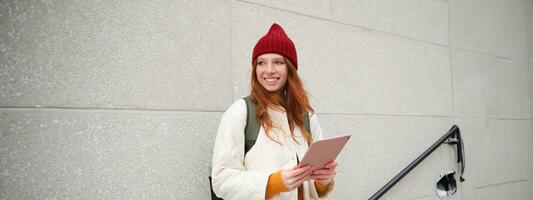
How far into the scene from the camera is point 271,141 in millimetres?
1517

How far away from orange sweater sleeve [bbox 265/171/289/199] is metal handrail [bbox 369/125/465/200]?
1369 mm

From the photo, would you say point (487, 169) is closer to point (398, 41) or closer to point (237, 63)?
point (398, 41)

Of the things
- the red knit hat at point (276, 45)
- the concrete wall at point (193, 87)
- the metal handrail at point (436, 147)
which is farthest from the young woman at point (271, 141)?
the metal handrail at point (436, 147)

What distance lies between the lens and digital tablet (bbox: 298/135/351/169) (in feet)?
4.20

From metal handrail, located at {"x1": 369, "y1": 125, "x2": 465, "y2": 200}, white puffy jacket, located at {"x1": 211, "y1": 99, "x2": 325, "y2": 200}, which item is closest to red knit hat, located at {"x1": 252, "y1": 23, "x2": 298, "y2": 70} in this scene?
white puffy jacket, located at {"x1": 211, "y1": 99, "x2": 325, "y2": 200}

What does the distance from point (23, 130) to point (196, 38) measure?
84 centimetres

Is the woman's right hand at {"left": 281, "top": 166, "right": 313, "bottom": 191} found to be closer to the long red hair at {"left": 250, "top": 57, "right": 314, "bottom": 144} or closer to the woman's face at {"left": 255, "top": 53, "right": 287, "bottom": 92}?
the long red hair at {"left": 250, "top": 57, "right": 314, "bottom": 144}

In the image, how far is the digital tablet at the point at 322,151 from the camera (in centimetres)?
128

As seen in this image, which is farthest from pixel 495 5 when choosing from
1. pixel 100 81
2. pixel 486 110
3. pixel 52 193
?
pixel 52 193

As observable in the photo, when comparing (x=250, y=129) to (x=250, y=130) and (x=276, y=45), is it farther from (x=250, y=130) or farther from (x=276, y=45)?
(x=276, y=45)

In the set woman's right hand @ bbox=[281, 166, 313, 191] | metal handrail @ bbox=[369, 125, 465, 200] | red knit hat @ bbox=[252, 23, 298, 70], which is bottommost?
metal handrail @ bbox=[369, 125, 465, 200]

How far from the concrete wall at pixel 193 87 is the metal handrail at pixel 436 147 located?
0.30ft

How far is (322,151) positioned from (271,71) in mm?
414

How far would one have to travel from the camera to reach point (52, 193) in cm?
149
